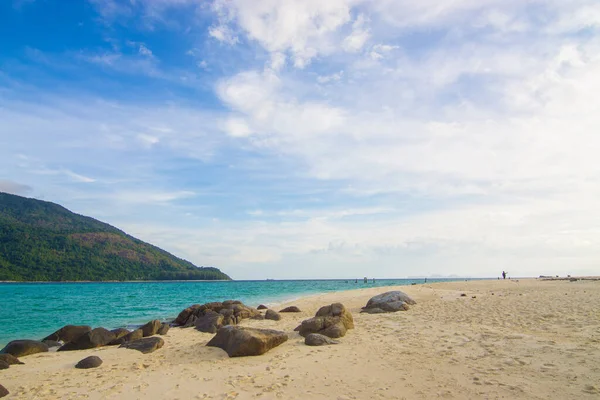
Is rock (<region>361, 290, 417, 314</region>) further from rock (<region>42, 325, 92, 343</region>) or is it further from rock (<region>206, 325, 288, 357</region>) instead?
rock (<region>42, 325, 92, 343</region>)

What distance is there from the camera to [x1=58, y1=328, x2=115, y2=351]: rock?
13.9m

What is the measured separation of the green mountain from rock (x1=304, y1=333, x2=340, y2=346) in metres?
140

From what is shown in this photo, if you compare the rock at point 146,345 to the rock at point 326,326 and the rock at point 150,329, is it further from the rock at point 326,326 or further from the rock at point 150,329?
the rock at point 326,326

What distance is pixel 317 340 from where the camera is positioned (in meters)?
11.5

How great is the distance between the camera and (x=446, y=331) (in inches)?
498

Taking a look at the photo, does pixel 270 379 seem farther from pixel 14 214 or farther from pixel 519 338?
pixel 14 214

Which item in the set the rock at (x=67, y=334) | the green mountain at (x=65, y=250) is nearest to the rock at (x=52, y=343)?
the rock at (x=67, y=334)

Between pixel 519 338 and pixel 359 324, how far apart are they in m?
6.14

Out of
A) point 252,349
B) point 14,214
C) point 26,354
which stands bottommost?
point 26,354

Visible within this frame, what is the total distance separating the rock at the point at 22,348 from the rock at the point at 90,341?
707 mm

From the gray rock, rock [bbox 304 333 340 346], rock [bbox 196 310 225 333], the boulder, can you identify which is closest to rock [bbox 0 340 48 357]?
the gray rock

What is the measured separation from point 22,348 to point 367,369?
12.1m

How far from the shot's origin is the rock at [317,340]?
37.6 ft

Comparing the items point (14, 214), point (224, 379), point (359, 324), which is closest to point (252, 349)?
point (224, 379)
